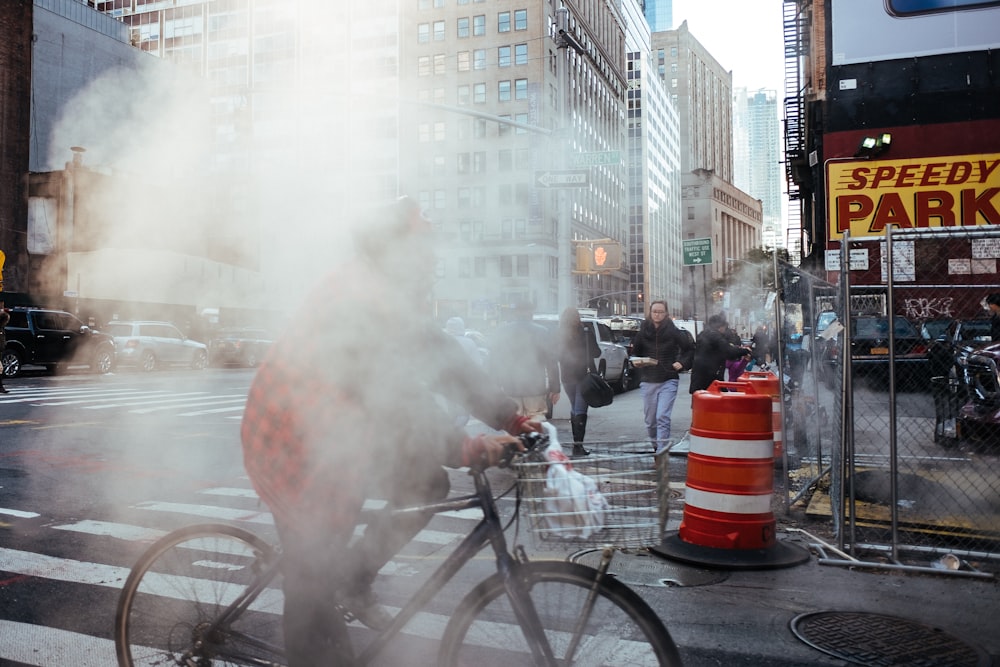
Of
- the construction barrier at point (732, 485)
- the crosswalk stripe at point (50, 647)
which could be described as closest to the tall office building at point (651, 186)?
the construction barrier at point (732, 485)

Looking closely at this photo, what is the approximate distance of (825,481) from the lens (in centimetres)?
650

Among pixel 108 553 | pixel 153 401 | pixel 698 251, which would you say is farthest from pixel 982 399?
pixel 698 251

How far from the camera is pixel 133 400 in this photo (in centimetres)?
1177

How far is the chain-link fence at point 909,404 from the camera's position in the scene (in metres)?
4.29

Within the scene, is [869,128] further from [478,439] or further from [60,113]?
[478,439]

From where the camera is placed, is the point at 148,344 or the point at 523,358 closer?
the point at 523,358

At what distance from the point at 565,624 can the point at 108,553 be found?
10.1ft

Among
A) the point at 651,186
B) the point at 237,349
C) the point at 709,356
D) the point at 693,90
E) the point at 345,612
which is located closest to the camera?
the point at 345,612

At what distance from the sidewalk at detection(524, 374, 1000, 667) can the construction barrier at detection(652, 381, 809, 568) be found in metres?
0.18

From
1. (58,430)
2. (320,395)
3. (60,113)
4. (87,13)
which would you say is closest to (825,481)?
(320,395)

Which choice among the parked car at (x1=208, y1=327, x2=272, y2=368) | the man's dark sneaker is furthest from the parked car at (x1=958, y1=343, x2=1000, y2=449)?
the parked car at (x1=208, y1=327, x2=272, y2=368)

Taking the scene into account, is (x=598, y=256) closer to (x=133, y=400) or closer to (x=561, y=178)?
(x=561, y=178)

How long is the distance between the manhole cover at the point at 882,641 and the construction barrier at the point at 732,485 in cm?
82

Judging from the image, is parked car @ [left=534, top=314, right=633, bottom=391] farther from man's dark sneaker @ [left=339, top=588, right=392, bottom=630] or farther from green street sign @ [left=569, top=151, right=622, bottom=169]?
man's dark sneaker @ [left=339, top=588, right=392, bottom=630]
